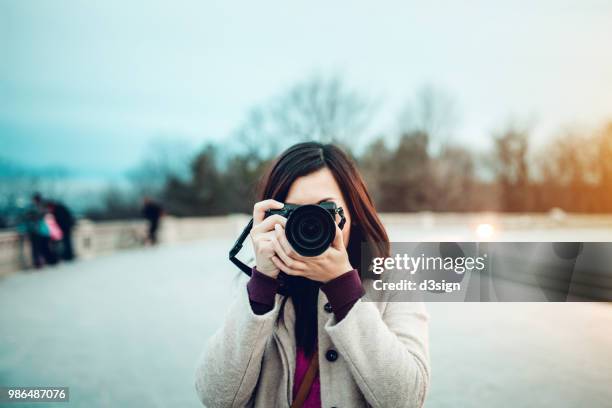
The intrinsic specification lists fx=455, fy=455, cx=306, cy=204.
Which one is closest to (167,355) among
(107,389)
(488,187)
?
(107,389)

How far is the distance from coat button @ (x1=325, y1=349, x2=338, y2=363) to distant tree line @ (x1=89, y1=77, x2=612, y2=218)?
73.7 feet

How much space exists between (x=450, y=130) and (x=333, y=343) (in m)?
33.9

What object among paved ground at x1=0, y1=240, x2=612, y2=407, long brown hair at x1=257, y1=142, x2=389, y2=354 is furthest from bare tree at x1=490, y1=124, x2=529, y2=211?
long brown hair at x1=257, y1=142, x2=389, y2=354

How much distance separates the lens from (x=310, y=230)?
120cm

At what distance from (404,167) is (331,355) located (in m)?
32.9

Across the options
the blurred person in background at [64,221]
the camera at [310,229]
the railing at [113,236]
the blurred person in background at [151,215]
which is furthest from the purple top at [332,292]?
the blurred person in background at [151,215]

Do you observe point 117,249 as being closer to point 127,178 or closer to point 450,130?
point 450,130

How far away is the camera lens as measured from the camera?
119 cm

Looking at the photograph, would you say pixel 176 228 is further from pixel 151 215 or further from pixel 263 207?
pixel 263 207

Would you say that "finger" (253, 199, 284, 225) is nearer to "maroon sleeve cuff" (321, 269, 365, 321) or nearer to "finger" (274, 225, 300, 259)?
"finger" (274, 225, 300, 259)

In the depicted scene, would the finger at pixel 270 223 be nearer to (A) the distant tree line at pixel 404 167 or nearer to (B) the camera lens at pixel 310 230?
(B) the camera lens at pixel 310 230

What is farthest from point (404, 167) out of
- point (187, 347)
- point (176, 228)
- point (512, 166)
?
point (187, 347)

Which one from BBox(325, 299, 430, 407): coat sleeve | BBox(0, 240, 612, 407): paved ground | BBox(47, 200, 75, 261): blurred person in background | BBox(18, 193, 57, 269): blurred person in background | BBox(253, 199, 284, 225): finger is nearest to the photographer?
BBox(325, 299, 430, 407): coat sleeve

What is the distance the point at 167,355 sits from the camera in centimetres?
405
